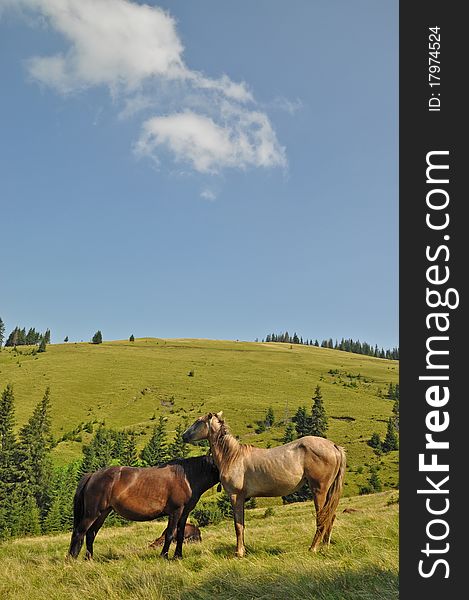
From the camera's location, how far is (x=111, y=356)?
552 feet

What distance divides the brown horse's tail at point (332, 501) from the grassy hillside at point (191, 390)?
207 feet

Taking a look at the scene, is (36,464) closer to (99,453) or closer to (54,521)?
(99,453)

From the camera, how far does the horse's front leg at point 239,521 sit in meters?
9.55

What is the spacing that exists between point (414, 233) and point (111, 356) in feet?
563

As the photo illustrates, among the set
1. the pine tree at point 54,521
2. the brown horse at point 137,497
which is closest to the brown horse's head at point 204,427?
the brown horse at point 137,497

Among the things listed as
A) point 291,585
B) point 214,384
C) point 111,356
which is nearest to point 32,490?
point 214,384

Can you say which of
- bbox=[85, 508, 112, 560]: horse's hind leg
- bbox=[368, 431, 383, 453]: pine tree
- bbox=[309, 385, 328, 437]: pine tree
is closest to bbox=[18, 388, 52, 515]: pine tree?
bbox=[309, 385, 328, 437]: pine tree

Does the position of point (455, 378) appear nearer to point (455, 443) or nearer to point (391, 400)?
Result: point (455, 443)

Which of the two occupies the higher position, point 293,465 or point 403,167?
point 403,167

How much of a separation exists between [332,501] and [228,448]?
2.50 meters

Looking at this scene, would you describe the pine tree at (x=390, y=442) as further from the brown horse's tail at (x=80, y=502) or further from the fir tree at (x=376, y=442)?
the brown horse's tail at (x=80, y=502)

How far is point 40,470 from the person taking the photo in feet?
258

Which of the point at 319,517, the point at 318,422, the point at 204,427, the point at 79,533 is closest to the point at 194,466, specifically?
the point at 204,427

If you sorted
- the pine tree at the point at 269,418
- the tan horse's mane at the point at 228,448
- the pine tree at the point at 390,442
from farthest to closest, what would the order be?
the pine tree at the point at 269,418 → the pine tree at the point at 390,442 → the tan horse's mane at the point at 228,448
